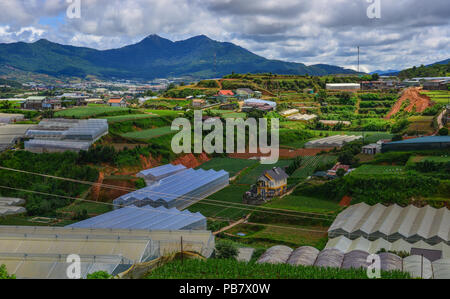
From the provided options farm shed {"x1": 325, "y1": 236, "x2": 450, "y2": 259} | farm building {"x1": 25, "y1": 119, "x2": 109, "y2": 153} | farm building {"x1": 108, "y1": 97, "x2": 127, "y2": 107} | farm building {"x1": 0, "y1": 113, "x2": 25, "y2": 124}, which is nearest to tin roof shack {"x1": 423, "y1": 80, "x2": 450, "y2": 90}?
farm building {"x1": 108, "y1": 97, "x2": 127, "y2": 107}

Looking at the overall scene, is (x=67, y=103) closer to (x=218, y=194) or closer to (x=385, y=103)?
(x=218, y=194)

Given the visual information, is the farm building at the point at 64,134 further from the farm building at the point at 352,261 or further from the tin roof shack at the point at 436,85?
the tin roof shack at the point at 436,85

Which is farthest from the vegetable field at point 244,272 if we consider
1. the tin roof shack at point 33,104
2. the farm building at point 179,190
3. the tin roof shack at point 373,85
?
the tin roof shack at point 373,85

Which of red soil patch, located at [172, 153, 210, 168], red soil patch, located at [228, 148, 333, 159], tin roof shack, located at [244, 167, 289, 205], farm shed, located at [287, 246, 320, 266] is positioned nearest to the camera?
farm shed, located at [287, 246, 320, 266]

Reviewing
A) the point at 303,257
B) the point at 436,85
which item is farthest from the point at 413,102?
the point at 303,257

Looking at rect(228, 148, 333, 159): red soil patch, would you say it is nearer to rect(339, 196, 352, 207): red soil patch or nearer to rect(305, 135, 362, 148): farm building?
rect(305, 135, 362, 148): farm building

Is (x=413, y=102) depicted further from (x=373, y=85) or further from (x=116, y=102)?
(x=116, y=102)

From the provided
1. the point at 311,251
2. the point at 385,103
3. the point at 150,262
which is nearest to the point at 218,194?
the point at 311,251
